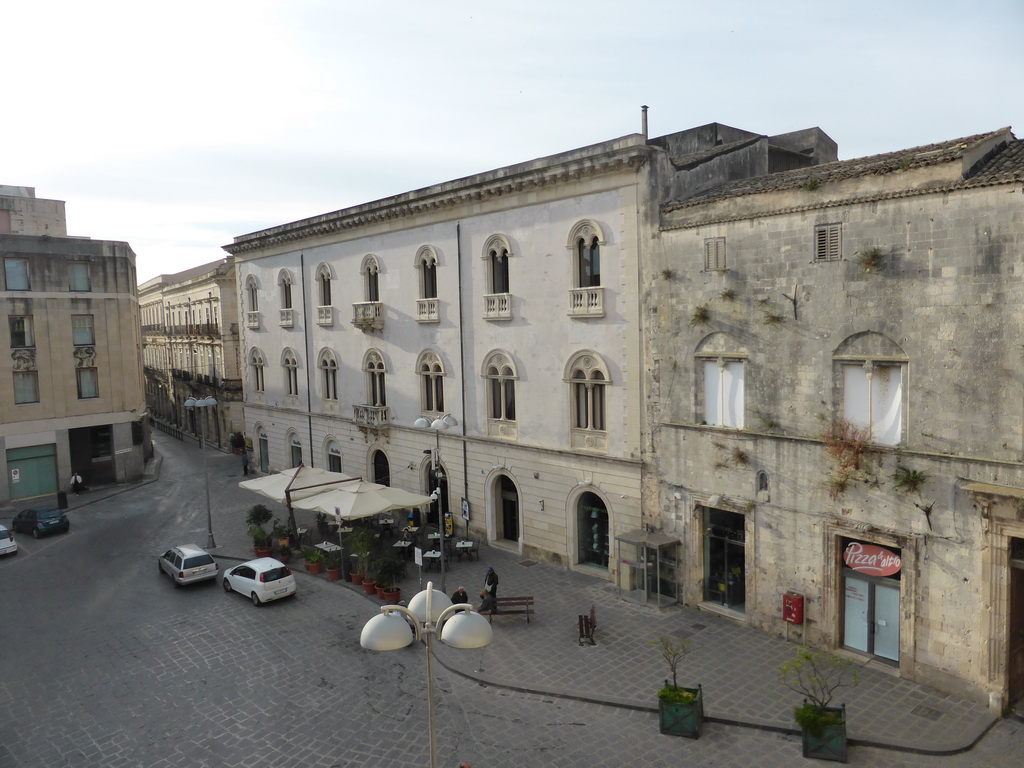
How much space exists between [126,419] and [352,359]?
673 inches

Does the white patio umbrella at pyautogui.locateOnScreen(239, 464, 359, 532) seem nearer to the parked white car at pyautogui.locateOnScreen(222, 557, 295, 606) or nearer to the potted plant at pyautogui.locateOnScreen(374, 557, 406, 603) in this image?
the parked white car at pyautogui.locateOnScreen(222, 557, 295, 606)

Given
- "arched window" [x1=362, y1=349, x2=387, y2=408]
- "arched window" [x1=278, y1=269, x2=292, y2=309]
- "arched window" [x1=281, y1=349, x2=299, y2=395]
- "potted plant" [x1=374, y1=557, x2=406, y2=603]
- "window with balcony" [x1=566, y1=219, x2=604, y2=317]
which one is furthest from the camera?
"arched window" [x1=281, y1=349, x2=299, y2=395]

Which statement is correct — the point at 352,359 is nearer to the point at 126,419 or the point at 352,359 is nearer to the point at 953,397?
the point at 126,419

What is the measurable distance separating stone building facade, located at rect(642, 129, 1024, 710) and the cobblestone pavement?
171cm

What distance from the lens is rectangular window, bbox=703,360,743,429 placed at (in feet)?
68.2

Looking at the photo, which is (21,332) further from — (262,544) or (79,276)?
(262,544)

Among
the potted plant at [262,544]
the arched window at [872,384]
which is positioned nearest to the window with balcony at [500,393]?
the potted plant at [262,544]

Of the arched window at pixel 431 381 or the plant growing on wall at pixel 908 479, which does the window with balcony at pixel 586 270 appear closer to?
the arched window at pixel 431 381

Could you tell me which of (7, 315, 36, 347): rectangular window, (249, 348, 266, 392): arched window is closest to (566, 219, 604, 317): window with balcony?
(249, 348, 266, 392): arched window

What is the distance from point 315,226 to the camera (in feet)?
119

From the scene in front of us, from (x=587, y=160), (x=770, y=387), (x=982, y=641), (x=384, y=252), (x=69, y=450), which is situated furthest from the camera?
(x=69, y=450)

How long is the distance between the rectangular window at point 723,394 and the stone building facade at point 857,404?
5 centimetres

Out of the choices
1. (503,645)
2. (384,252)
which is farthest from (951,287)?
(384,252)

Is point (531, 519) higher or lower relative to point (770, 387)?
lower
